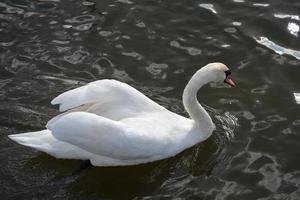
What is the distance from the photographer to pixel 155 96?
8.77 metres

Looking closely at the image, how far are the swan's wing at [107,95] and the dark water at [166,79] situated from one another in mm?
767

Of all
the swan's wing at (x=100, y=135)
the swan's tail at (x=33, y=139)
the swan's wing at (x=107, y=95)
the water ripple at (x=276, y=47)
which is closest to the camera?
the swan's wing at (x=100, y=135)

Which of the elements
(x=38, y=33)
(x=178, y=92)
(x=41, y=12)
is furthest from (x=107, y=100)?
(x=41, y=12)

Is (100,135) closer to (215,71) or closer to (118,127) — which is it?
(118,127)

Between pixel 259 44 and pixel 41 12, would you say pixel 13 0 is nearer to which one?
pixel 41 12

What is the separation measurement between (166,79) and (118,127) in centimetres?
224

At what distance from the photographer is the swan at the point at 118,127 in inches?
275

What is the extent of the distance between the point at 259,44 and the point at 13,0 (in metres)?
4.32

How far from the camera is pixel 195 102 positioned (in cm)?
779

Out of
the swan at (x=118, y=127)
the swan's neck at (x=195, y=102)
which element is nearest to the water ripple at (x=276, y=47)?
the swan at (x=118, y=127)

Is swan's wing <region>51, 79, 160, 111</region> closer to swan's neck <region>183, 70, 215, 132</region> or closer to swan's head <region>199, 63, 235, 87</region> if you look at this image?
swan's neck <region>183, 70, 215, 132</region>

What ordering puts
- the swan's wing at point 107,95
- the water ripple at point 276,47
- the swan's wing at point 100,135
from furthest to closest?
the water ripple at point 276,47
the swan's wing at point 107,95
the swan's wing at point 100,135

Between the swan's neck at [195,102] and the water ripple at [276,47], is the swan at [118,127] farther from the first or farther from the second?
the water ripple at [276,47]

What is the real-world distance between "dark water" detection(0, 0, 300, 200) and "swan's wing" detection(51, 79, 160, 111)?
0.77 metres
